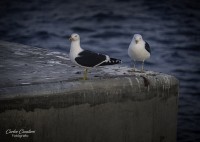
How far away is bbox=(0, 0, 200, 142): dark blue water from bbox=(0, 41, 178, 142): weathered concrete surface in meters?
3.90

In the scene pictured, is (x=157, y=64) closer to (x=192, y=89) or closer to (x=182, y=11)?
(x=192, y=89)

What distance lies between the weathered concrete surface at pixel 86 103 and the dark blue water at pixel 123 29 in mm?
3899

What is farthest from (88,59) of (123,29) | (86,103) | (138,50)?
(123,29)

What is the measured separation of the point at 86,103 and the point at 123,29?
13.0 m

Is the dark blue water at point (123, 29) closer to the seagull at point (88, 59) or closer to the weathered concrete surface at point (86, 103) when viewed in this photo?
the weathered concrete surface at point (86, 103)

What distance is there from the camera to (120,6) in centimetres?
2238

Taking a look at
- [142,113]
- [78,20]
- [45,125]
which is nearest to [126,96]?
[142,113]

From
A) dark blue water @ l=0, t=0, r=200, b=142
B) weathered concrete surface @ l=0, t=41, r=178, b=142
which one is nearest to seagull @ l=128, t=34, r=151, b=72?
weathered concrete surface @ l=0, t=41, r=178, b=142

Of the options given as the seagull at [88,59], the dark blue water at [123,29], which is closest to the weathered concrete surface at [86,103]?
the seagull at [88,59]

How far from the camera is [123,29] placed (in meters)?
18.7

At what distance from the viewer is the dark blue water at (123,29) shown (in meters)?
13.7

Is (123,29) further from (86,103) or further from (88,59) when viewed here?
(86,103)

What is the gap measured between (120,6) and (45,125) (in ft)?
55.9

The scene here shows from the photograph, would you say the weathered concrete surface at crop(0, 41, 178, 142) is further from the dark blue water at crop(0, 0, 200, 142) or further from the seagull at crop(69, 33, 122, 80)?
the dark blue water at crop(0, 0, 200, 142)
